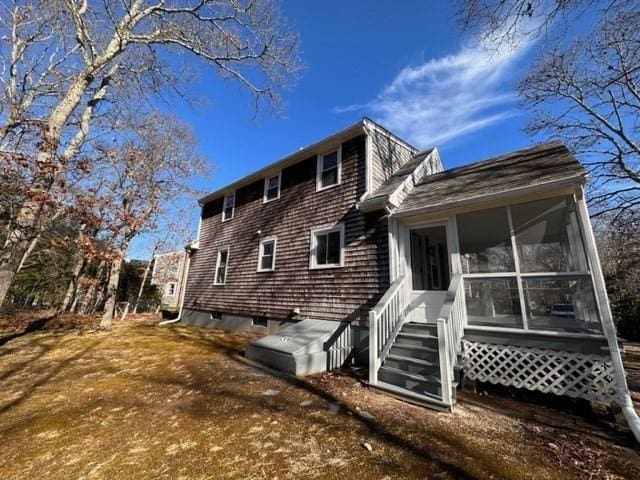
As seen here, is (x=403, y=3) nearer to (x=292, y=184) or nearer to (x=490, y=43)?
(x=490, y=43)

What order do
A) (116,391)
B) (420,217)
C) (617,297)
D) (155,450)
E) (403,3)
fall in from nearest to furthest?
1. (155,450)
2. (116,391)
3. (420,217)
4. (403,3)
5. (617,297)

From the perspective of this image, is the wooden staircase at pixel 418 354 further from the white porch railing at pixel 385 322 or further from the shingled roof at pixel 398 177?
the shingled roof at pixel 398 177

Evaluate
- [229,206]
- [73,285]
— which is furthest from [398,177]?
[73,285]

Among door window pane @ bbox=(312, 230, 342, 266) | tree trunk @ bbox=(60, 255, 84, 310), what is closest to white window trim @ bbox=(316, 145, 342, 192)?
door window pane @ bbox=(312, 230, 342, 266)

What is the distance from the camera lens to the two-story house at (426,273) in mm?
4512

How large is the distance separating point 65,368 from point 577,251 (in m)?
10.5

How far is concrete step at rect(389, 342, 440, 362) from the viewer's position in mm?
4824

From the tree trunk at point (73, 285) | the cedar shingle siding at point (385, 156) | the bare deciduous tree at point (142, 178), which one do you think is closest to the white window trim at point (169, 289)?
the tree trunk at point (73, 285)

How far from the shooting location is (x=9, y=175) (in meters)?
5.57

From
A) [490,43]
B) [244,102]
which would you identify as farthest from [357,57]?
[490,43]

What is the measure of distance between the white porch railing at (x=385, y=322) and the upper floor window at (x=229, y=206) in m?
8.89

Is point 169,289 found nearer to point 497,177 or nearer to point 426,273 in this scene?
point 426,273

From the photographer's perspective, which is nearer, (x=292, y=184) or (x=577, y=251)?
(x=577, y=251)

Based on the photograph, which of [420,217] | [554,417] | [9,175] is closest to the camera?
[554,417]
